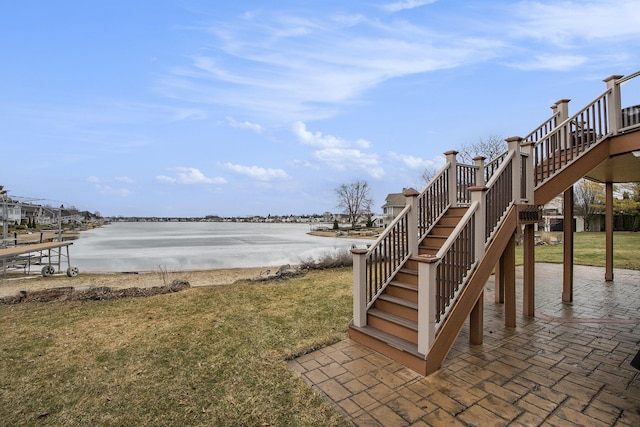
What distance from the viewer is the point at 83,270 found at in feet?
41.7

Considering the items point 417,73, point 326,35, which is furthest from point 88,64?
point 417,73

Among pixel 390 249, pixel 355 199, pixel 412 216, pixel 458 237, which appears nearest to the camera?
pixel 458 237

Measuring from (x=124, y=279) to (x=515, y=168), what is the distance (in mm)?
11989

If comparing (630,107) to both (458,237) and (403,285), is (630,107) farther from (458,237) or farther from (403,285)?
(403,285)

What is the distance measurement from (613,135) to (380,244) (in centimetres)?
437

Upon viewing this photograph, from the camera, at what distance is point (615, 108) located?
4.92 m

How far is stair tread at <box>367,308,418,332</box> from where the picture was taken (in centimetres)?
372

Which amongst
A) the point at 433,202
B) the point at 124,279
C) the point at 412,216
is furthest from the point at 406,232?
the point at 124,279

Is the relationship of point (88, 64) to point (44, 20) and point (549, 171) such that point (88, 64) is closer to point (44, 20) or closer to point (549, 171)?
point (44, 20)

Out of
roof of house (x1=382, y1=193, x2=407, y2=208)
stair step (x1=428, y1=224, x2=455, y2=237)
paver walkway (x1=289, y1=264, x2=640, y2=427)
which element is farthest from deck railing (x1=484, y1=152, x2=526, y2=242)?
roof of house (x1=382, y1=193, x2=407, y2=208)

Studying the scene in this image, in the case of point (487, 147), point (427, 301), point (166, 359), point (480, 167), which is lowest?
point (166, 359)

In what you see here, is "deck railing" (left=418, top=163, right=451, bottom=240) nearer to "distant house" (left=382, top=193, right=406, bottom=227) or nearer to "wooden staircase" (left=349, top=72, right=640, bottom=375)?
"wooden staircase" (left=349, top=72, right=640, bottom=375)

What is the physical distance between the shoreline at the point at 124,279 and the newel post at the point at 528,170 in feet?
27.0

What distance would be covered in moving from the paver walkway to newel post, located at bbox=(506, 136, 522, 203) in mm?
2061
